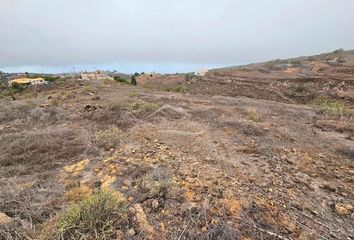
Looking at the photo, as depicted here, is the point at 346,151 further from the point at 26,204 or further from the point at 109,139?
the point at 26,204

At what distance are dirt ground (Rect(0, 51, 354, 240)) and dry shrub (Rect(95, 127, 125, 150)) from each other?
3cm

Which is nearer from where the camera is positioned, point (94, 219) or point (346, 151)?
point (94, 219)

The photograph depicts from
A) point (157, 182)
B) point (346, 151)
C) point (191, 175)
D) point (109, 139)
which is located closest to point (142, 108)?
point (109, 139)

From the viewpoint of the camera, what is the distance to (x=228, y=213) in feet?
10.9

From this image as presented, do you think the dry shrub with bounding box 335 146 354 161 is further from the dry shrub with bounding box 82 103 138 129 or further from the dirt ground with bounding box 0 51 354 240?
the dry shrub with bounding box 82 103 138 129

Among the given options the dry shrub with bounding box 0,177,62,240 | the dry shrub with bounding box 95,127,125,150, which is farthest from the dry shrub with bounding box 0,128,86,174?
the dry shrub with bounding box 0,177,62,240

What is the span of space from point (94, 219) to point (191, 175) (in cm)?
163

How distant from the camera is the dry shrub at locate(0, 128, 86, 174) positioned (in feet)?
17.3

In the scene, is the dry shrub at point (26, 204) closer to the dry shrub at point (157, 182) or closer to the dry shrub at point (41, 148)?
the dry shrub at point (41, 148)

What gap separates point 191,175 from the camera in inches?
167

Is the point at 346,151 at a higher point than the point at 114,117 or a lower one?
lower

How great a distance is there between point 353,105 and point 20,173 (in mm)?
14020

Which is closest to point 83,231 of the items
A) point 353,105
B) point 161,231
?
point 161,231

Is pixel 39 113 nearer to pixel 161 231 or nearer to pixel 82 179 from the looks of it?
pixel 82 179
